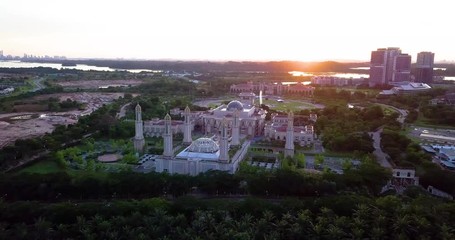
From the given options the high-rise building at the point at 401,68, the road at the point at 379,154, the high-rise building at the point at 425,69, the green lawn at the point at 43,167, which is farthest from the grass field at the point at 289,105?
the high-rise building at the point at 425,69

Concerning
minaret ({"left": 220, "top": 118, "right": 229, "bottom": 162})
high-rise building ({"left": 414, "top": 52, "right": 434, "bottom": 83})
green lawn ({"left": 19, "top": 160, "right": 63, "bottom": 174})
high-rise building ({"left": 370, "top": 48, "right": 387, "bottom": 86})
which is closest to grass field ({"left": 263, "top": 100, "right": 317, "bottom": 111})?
high-rise building ({"left": 370, "top": 48, "right": 387, "bottom": 86})

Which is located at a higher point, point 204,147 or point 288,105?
point 204,147

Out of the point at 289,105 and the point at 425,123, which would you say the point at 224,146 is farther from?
the point at 289,105

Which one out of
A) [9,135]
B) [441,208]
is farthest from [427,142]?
[9,135]

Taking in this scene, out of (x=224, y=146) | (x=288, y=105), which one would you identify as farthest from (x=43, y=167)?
(x=288, y=105)

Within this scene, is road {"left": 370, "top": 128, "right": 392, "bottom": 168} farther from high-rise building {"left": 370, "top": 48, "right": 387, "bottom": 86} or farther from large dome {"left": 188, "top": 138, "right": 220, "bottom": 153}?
high-rise building {"left": 370, "top": 48, "right": 387, "bottom": 86}
